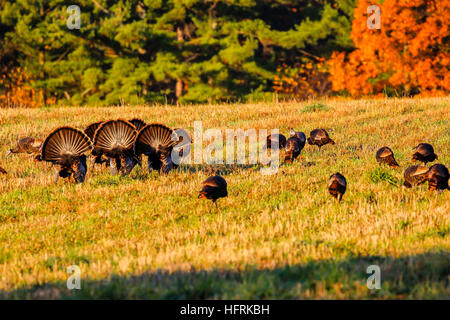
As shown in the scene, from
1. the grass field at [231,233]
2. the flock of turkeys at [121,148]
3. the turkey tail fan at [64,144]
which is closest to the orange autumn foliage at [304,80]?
the grass field at [231,233]

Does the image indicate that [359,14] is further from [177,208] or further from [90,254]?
[90,254]

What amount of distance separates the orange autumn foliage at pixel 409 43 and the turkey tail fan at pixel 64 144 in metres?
26.7

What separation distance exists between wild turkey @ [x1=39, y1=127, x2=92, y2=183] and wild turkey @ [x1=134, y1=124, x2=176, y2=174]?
3.08 ft

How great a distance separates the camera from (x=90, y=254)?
6793 millimetres

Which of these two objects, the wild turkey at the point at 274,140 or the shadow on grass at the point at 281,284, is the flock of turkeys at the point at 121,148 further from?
the shadow on grass at the point at 281,284

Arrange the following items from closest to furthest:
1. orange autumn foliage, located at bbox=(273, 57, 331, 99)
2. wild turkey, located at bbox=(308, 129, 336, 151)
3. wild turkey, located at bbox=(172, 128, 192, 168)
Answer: wild turkey, located at bbox=(172, 128, 192, 168)
wild turkey, located at bbox=(308, 129, 336, 151)
orange autumn foliage, located at bbox=(273, 57, 331, 99)

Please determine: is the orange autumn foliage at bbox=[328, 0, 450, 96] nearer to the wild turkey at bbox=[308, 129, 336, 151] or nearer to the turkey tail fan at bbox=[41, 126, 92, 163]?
the wild turkey at bbox=[308, 129, 336, 151]

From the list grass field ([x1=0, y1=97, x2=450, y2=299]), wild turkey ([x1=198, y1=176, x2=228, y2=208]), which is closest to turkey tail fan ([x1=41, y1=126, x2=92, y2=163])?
grass field ([x1=0, y1=97, x2=450, y2=299])

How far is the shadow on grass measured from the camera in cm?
504

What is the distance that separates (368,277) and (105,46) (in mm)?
34733

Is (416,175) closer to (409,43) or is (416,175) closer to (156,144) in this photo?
(156,144)
